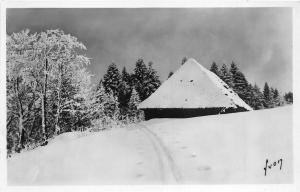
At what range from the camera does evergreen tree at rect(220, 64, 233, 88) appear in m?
5.06

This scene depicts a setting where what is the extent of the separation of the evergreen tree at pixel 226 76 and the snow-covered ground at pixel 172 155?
1.77 feet

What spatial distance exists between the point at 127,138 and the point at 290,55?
2626 millimetres

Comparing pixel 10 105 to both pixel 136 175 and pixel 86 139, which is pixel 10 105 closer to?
pixel 86 139

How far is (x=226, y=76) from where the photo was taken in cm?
507

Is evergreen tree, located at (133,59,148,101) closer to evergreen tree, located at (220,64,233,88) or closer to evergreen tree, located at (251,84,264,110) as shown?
evergreen tree, located at (220,64,233,88)

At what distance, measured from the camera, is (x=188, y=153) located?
4648 millimetres

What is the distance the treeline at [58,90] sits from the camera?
16.7 ft

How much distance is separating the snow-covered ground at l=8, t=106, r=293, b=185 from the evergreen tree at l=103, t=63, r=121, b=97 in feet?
2.24

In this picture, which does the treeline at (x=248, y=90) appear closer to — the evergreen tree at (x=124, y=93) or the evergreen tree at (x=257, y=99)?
the evergreen tree at (x=257, y=99)

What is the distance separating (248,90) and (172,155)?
5.23 feet

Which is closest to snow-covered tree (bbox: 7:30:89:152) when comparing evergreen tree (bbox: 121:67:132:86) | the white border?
the white border

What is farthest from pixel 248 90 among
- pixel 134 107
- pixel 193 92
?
pixel 134 107

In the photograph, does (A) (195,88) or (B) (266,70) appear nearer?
(B) (266,70)

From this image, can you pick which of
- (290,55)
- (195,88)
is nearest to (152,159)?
(195,88)
